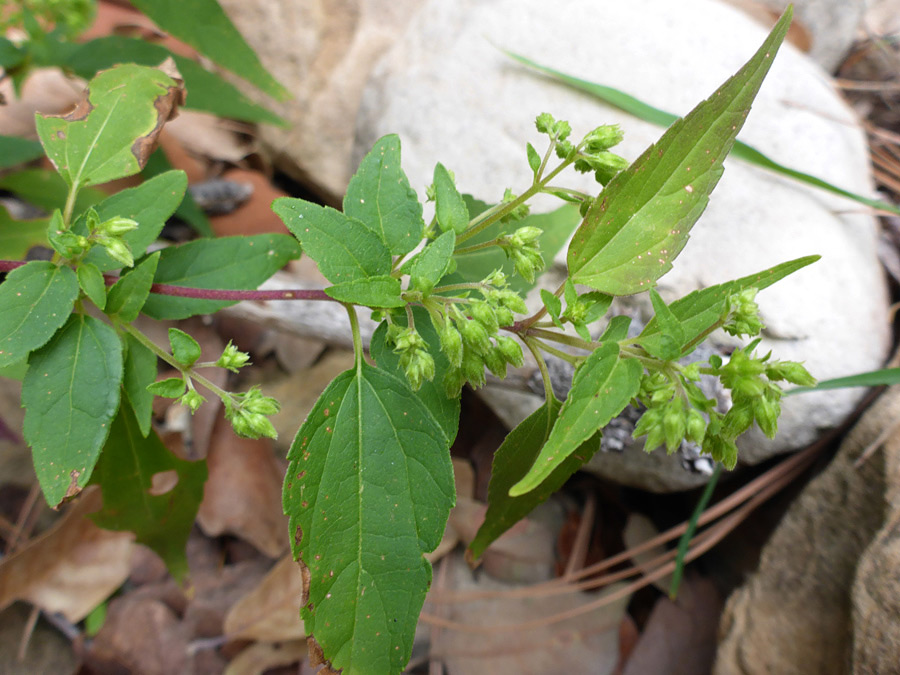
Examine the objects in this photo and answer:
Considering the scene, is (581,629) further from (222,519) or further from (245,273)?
(245,273)

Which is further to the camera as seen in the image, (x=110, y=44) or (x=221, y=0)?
(x=221, y=0)

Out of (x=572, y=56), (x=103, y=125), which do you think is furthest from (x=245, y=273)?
(x=572, y=56)

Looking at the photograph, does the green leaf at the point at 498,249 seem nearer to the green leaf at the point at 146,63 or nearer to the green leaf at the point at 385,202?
the green leaf at the point at 385,202

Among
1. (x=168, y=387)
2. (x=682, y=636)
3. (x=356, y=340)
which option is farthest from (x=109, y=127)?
(x=682, y=636)

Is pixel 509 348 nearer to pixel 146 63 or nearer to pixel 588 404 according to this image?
pixel 588 404

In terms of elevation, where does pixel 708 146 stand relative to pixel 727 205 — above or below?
above
